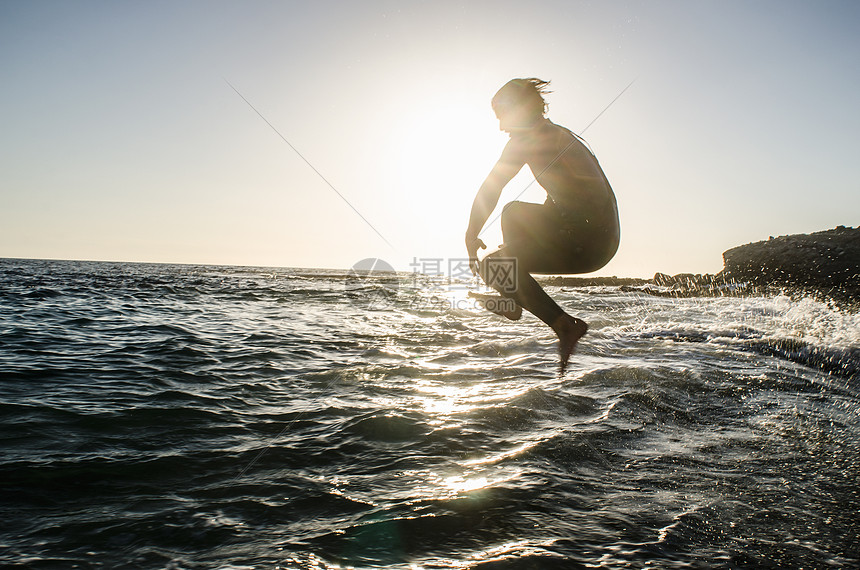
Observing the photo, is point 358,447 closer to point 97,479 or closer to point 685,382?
point 97,479

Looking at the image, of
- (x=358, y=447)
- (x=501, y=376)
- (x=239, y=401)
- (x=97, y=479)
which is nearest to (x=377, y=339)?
(x=501, y=376)

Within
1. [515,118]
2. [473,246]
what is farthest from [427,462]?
[515,118]

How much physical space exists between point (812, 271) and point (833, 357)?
23438 mm

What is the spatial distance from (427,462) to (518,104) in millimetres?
2539

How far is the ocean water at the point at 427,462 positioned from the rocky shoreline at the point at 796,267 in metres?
19.8

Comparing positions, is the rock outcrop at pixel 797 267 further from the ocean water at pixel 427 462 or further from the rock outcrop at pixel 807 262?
the ocean water at pixel 427 462

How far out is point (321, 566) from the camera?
1.45 m

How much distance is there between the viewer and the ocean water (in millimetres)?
1572

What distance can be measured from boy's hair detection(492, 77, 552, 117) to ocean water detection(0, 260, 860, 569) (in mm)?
2248

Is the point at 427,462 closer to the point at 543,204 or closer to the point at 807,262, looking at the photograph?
the point at 543,204

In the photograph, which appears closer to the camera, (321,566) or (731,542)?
(321,566)

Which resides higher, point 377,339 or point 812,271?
point 812,271

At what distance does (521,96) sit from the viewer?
3242 mm

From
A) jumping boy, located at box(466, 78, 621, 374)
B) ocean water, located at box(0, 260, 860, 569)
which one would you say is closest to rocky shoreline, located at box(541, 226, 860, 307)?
ocean water, located at box(0, 260, 860, 569)
